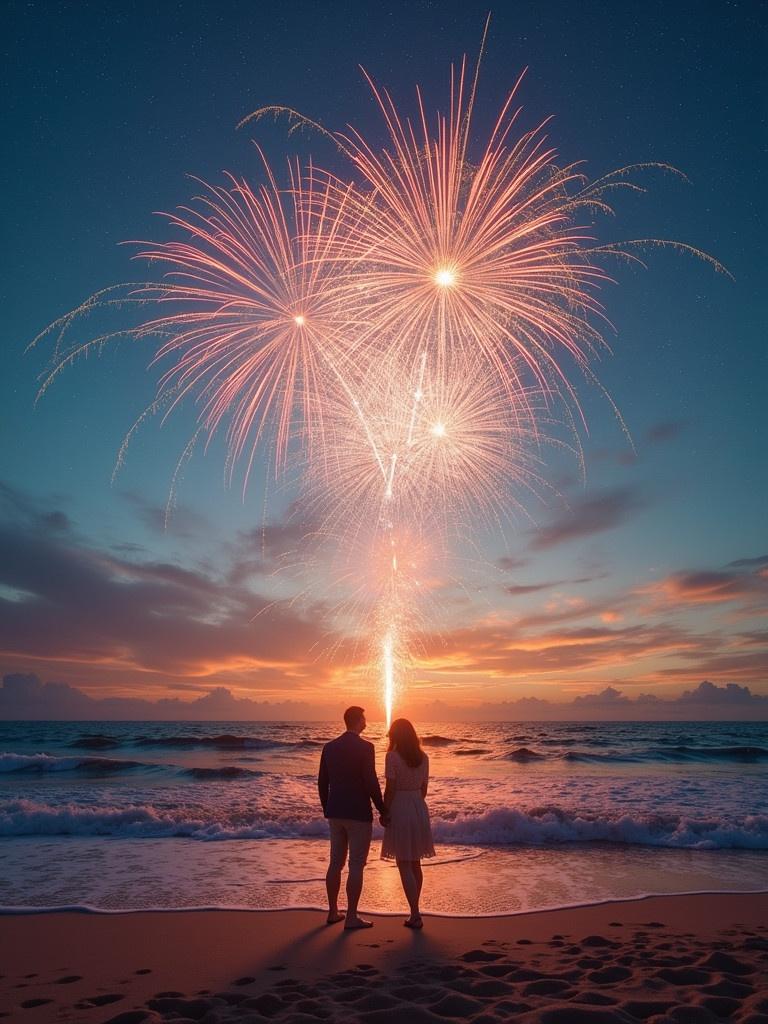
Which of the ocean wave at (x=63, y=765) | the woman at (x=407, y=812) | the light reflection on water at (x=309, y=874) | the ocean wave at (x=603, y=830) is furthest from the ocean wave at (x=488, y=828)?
the ocean wave at (x=63, y=765)

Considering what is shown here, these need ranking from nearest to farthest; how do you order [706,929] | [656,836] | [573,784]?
[706,929] → [656,836] → [573,784]

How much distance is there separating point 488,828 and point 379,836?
229 cm

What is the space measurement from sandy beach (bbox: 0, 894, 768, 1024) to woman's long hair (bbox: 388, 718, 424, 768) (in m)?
1.75

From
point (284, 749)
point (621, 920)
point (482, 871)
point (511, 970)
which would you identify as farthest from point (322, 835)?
point (284, 749)

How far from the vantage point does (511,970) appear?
19.5ft

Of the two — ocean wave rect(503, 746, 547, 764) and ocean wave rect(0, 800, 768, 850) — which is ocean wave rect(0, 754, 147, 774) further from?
ocean wave rect(503, 746, 547, 764)

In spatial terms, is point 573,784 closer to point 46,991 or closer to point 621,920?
point 621,920

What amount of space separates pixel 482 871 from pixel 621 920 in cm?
331

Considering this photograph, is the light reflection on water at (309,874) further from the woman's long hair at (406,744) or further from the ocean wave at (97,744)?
the ocean wave at (97,744)

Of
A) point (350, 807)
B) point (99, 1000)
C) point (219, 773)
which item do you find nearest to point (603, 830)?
point (350, 807)

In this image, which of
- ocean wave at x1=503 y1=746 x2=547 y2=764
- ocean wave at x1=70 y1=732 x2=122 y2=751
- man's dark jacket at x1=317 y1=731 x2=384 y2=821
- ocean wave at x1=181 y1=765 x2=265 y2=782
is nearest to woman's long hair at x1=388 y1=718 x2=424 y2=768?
man's dark jacket at x1=317 y1=731 x2=384 y2=821

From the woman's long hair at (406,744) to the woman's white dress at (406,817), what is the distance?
0.23ft

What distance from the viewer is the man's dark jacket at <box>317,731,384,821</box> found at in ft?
25.2

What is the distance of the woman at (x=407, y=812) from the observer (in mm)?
7730
